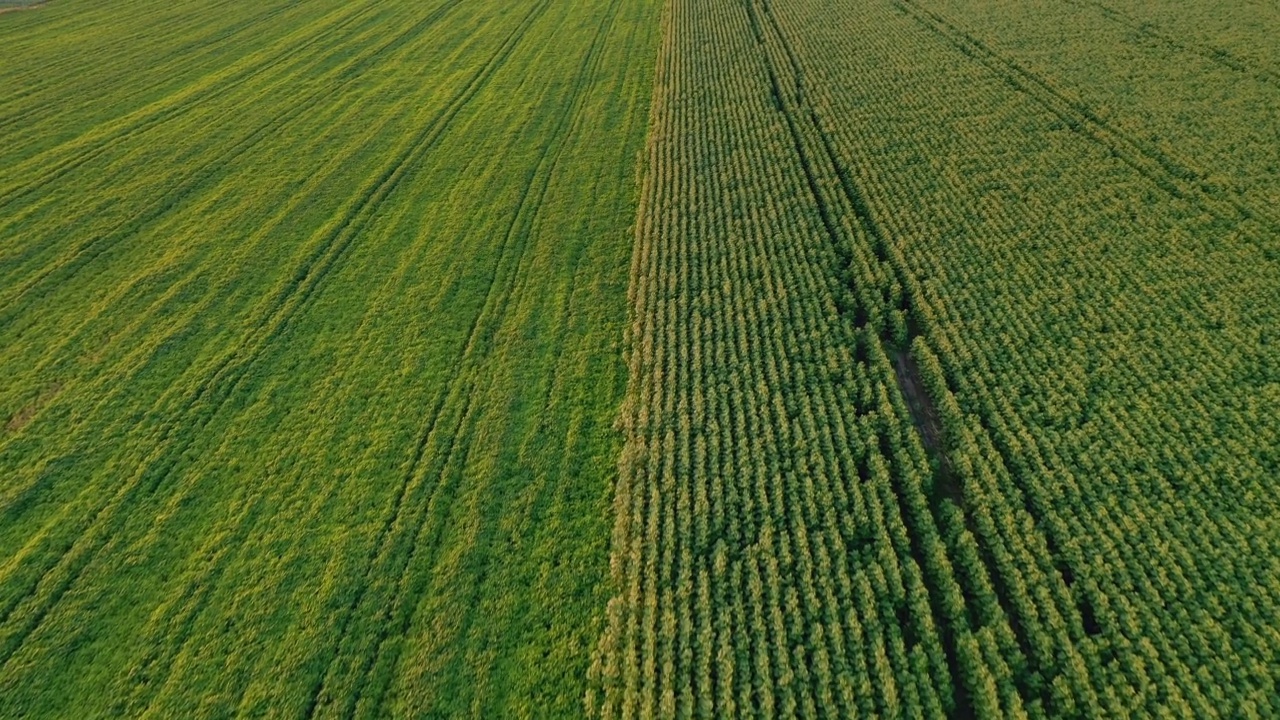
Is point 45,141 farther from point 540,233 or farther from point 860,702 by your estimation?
point 860,702

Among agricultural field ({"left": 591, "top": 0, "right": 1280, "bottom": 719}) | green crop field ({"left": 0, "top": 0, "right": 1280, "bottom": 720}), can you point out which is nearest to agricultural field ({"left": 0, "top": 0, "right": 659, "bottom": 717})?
green crop field ({"left": 0, "top": 0, "right": 1280, "bottom": 720})

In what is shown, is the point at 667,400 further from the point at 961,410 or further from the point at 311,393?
the point at 311,393

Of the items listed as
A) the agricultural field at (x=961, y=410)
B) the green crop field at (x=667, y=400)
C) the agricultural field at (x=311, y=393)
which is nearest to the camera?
the agricultural field at (x=961, y=410)

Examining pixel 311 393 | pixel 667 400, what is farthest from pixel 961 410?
pixel 311 393

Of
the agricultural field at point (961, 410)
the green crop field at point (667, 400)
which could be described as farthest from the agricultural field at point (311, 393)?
the agricultural field at point (961, 410)

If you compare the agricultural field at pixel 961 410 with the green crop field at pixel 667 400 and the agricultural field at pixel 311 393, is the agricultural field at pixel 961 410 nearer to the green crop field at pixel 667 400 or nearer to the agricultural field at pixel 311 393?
the green crop field at pixel 667 400

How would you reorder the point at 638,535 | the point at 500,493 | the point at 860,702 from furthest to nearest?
the point at 500,493 < the point at 638,535 < the point at 860,702

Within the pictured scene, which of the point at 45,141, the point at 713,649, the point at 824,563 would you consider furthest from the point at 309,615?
the point at 45,141

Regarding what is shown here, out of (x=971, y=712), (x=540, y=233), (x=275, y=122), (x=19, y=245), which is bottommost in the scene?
(x=971, y=712)
